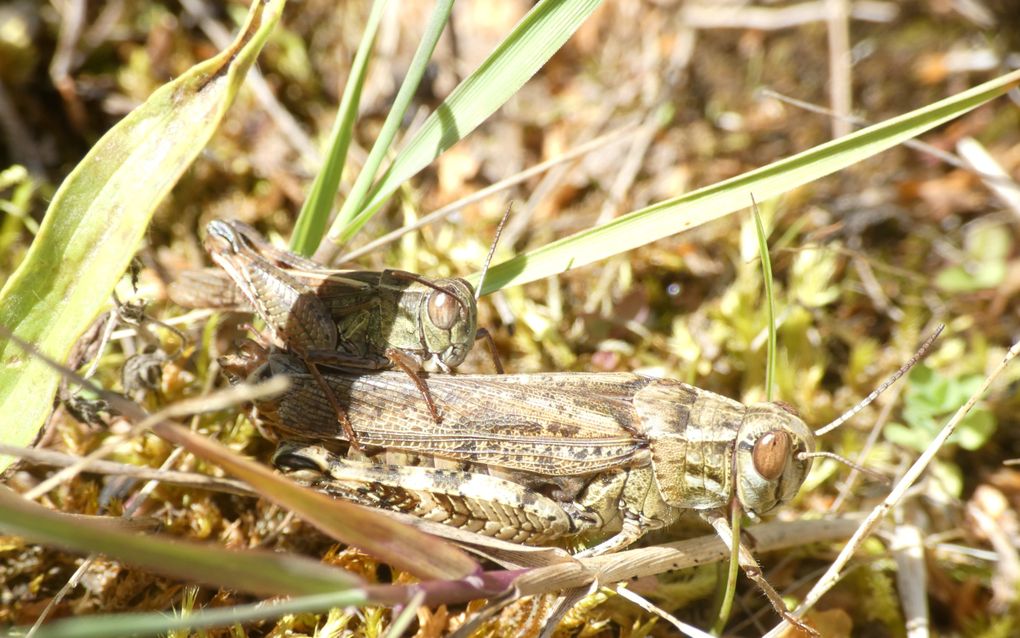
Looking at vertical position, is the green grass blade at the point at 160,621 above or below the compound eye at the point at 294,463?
below

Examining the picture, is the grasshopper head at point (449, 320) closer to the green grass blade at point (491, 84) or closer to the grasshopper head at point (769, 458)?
the green grass blade at point (491, 84)

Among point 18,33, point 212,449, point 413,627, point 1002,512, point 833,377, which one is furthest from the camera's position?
point 18,33

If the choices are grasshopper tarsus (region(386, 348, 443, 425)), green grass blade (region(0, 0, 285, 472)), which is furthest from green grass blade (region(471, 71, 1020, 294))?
green grass blade (region(0, 0, 285, 472))

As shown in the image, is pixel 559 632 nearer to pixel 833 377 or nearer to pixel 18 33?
pixel 833 377

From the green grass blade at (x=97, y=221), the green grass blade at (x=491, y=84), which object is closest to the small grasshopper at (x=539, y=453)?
the green grass blade at (x=97, y=221)

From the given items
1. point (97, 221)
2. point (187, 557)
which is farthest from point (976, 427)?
point (97, 221)


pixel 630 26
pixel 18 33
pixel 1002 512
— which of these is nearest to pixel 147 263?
pixel 18 33
